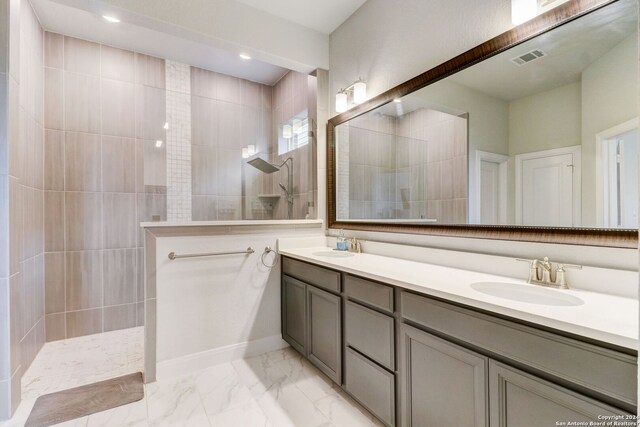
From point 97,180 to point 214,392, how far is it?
227 cm

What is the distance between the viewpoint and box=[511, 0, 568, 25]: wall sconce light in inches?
52.9

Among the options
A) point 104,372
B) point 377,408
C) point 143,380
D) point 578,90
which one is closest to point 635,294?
point 578,90

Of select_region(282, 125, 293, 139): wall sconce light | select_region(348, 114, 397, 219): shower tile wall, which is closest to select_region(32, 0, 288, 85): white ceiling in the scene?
select_region(282, 125, 293, 139): wall sconce light

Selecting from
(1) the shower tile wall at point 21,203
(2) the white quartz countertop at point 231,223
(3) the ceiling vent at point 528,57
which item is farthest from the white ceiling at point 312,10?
(2) the white quartz countertop at point 231,223

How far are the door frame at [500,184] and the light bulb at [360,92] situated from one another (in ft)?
3.58

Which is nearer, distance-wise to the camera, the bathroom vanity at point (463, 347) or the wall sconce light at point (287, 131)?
the bathroom vanity at point (463, 347)

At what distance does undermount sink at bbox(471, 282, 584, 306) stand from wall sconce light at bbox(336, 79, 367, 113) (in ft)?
5.48

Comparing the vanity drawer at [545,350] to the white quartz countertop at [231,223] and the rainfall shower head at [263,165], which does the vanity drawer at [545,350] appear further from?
the rainfall shower head at [263,165]

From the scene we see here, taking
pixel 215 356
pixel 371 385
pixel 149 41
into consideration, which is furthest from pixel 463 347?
pixel 149 41

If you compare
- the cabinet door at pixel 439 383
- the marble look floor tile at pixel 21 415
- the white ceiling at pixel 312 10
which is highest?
the white ceiling at pixel 312 10

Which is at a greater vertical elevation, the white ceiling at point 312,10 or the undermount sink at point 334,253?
the white ceiling at point 312,10

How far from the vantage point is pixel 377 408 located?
1.57 m

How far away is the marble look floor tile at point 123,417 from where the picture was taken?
5.51ft

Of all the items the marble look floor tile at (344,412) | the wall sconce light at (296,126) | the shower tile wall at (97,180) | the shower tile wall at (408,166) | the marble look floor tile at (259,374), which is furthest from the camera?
the wall sconce light at (296,126)
